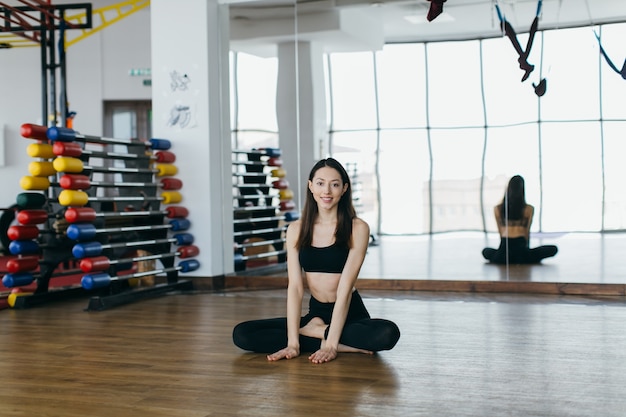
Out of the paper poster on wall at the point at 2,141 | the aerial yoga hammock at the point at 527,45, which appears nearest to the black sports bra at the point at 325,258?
the aerial yoga hammock at the point at 527,45

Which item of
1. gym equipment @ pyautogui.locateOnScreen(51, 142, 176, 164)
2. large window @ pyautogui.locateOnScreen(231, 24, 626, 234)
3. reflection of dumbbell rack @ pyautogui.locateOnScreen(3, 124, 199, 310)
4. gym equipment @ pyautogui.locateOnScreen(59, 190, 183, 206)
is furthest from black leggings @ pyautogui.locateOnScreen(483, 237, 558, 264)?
gym equipment @ pyautogui.locateOnScreen(51, 142, 176, 164)

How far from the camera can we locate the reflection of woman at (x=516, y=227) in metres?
6.38

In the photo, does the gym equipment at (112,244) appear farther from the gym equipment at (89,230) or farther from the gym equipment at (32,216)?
the gym equipment at (32,216)

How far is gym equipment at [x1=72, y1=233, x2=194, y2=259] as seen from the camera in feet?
18.6

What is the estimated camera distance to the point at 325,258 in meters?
3.96

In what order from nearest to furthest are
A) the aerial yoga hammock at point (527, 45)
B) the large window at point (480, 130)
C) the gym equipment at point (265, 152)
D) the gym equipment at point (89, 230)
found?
1. the aerial yoga hammock at point (527, 45)
2. the gym equipment at point (89, 230)
3. the large window at point (480, 130)
4. the gym equipment at point (265, 152)

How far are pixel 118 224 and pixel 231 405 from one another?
352 centimetres

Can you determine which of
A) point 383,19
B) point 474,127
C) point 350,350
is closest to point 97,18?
point 383,19

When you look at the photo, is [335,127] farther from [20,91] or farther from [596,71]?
[20,91]

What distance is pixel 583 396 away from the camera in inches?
119

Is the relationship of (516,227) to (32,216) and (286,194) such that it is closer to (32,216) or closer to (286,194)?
(286,194)

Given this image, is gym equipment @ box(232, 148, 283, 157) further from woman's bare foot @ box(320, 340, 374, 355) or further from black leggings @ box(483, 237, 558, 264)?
woman's bare foot @ box(320, 340, 374, 355)

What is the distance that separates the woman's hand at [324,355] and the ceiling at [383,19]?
355cm

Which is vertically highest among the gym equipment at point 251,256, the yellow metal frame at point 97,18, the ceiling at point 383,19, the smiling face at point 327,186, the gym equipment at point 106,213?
the yellow metal frame at point 97,18
